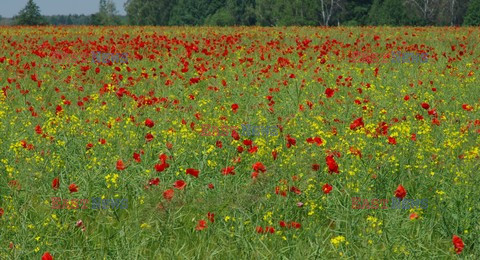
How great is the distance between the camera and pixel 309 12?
47.3 meters

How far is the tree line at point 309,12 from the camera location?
4181 cm

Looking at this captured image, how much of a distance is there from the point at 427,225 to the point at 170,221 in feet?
5.35

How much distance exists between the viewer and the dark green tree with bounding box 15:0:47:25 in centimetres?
4497

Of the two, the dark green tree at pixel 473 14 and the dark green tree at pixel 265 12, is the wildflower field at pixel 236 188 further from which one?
the dark green tree at pixel 265 12

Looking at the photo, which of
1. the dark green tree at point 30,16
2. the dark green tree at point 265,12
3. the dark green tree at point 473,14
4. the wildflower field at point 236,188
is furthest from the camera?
the dark green tree at point 265,12

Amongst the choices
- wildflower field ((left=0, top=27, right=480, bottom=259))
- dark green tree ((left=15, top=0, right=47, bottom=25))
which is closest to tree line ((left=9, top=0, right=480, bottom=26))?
dark green tree ((left=15, top=0, right=47, bottom=25))

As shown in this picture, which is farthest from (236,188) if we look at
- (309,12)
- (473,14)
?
(309,12)

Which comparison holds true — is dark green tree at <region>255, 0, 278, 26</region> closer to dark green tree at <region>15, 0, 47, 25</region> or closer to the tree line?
the tree line

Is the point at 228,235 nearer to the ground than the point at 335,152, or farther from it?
nearer to the ground

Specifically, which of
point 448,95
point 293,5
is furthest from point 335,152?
point 293,5

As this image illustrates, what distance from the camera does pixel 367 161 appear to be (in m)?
4.29

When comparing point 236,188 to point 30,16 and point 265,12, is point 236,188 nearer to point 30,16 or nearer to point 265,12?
point 30,16

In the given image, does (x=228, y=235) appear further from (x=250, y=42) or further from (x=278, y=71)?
(x=250, y=42)

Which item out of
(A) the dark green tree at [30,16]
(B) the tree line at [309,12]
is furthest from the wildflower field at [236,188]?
(A) the dark green tree at [30,16]
